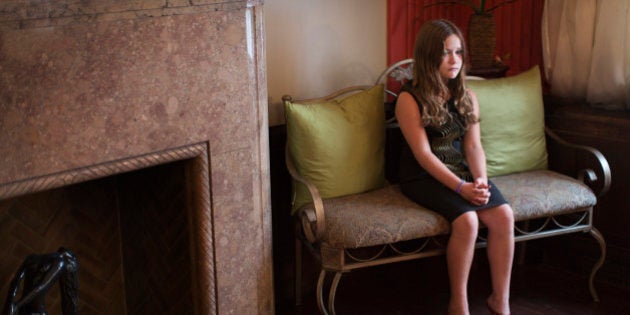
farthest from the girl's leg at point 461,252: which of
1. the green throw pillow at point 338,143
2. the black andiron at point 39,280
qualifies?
the black andiron at point 39,280

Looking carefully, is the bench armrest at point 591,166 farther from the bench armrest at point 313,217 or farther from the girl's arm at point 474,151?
the bench armrest at point 313,217

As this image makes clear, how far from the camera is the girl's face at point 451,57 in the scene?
2975mm

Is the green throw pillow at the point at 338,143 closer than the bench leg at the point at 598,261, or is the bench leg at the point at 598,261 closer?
the green throw pillow at the point at 338,143

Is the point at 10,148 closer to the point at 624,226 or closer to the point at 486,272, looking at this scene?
the point at 486,272

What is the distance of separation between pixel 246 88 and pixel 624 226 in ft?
6.00

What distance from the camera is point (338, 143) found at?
3.09 m

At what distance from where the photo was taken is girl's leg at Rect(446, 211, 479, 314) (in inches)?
113

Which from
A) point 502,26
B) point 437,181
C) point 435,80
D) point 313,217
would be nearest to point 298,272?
point 313,217

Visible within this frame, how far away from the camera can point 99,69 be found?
89.5 inches

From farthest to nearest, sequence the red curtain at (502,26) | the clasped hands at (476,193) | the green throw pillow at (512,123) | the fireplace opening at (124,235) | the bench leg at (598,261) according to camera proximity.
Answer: the red curtain at (502,26) → the green throw pillow at (512,123) → the bench leg at (598,261) → the clasped hands at (476,193) → the fireplace opening at (124,235)

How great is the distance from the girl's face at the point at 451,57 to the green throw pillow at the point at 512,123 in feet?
1.16

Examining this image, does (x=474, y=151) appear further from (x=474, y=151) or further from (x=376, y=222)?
(x=376, y=222)

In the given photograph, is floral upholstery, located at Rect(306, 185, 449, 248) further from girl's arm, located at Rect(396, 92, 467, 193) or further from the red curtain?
the red curtain

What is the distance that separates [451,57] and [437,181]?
0.48 meters
